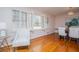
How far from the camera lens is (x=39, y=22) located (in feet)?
7.20

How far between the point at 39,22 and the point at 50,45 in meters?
0.52

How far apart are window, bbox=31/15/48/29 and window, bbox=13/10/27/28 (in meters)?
0.18

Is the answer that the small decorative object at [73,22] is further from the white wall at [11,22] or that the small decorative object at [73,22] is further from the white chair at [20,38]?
the white chair at [20,38]

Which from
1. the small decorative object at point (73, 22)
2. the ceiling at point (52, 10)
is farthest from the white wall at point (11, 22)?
the small decorative object at point (73, 22)

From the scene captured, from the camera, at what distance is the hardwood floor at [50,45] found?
83.7 inches

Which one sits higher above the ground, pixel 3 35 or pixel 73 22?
pixel 73 22

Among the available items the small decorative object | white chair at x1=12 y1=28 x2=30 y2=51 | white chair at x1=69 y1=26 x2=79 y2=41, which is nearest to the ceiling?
the small decorative object

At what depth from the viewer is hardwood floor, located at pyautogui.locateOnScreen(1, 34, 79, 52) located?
2.12m

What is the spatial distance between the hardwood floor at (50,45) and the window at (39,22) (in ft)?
0.78

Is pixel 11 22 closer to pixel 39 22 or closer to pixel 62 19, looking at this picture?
pixel 39 22

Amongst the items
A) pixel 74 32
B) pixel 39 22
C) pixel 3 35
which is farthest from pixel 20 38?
pixel 74 32

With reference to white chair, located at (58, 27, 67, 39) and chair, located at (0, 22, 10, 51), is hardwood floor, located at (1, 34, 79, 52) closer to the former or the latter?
white chair, located at (58, 27, 67, 39)
